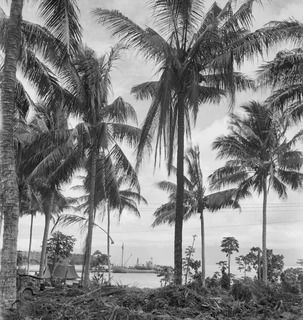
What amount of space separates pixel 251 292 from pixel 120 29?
384 inches

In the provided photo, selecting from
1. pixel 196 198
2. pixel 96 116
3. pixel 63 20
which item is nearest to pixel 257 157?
pixel 196 198

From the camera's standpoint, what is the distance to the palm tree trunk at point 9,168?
9.56m

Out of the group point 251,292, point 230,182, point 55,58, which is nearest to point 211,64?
point 55,58

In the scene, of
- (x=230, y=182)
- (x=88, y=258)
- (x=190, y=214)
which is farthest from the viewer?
(x=190, y=214)

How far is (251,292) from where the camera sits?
53.9 ft

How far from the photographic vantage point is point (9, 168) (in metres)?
10.0

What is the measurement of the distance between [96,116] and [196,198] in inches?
580

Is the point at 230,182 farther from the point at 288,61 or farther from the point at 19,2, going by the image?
the point at 19,2

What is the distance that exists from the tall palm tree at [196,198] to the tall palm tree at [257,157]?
183cm

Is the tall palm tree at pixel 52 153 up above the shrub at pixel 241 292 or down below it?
above

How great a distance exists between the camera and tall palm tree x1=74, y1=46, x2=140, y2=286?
68.0 feet

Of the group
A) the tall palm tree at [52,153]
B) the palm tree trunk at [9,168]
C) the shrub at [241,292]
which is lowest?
the shrub at [241,292]

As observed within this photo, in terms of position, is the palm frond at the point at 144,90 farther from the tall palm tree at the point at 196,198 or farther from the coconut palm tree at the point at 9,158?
the tall palm tree at the point at 196,198

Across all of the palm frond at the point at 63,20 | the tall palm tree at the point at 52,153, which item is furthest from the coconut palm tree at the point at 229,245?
the palm frond at the point at 63,20
